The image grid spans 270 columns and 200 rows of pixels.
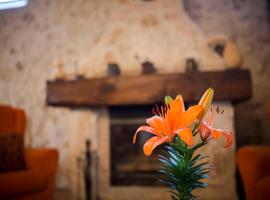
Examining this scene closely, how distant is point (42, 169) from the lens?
97.6 inches

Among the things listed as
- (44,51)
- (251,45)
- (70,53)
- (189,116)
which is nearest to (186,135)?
(189,116)

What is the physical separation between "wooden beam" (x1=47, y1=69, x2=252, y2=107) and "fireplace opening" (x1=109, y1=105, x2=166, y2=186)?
0.28 metres

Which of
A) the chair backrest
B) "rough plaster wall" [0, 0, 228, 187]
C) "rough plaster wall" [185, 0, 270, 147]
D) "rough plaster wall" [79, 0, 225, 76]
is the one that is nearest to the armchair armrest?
the chair backrest

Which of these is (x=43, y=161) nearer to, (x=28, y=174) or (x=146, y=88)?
(x=28, y=174)

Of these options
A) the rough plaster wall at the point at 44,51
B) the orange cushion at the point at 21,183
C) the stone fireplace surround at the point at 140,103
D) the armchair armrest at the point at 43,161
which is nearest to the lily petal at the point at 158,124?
the orange cushion at the point at 21,183

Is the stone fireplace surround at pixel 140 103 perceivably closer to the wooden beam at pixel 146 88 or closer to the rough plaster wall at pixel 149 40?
the wooden beam at pixel 146 88

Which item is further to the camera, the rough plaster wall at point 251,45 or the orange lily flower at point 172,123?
the rough plaster wall at point 251,45

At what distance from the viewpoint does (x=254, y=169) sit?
1.94 meters

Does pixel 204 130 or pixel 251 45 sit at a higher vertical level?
pixel 251 45

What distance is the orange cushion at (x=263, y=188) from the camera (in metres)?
1.79

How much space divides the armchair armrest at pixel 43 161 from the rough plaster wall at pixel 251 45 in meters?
1.79

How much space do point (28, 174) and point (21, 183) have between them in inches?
4.4

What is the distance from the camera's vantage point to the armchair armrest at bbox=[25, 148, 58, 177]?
2.48 metres

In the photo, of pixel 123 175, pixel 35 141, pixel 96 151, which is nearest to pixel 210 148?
pixel 123 175
